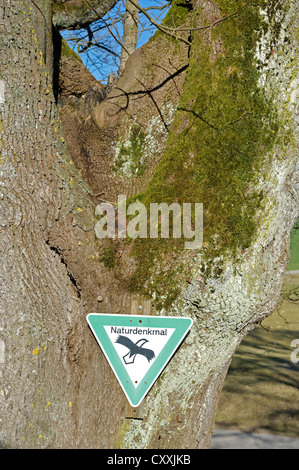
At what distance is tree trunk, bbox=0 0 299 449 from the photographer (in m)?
2.07

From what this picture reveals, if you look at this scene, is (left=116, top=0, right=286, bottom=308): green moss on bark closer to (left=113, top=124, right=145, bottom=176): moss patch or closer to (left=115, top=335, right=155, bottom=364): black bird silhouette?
(left=115, top=335, right=155, bottom=364): black bird silhouette

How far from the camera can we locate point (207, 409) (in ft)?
8.00

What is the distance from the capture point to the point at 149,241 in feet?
7.38

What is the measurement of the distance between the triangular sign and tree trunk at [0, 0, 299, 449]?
5 cm

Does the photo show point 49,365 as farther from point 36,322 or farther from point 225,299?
point 225,299

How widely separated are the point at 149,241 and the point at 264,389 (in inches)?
290

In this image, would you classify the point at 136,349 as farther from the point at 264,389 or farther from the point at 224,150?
the point at 264,389

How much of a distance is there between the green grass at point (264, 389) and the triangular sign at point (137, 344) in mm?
3232

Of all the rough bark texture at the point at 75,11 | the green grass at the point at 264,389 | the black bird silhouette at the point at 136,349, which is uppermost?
the rough bark texture at the point at 75,11

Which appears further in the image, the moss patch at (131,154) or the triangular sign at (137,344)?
the moss patch at (131,154)

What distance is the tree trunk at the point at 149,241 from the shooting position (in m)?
2.07

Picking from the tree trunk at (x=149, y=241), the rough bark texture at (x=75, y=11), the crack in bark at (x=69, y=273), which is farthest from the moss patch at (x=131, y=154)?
the rough bark texture at (x=75, y=11)

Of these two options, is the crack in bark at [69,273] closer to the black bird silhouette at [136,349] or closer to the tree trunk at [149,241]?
the tree trunk at [149,241]

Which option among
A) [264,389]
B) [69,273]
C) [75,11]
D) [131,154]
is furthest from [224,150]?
[264,389]
